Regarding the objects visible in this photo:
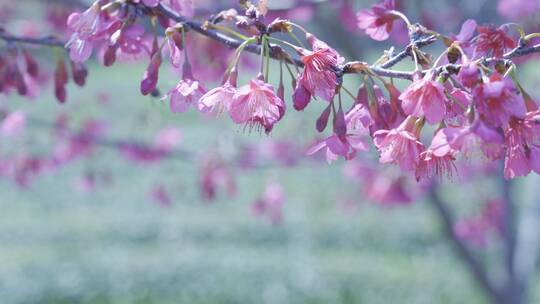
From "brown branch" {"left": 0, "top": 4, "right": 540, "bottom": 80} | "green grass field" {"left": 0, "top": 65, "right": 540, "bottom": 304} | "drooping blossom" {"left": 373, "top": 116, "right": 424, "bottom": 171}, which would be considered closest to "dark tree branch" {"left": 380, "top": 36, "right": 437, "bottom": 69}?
Answer: "brown branch" {"left": 0, "top": 4, "right": 540, "bottom": 80}

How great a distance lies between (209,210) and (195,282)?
2.49 metres

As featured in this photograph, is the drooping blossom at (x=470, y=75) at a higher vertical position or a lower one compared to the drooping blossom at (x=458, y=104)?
higher

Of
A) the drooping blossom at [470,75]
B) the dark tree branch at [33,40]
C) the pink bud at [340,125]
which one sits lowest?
the pink bud at [340,125]

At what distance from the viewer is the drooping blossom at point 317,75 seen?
132 cm

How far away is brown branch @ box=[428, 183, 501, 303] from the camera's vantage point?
396 cm

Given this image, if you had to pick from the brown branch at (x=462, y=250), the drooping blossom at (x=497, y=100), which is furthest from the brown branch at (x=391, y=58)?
the brown branch at (x=462, y=250)

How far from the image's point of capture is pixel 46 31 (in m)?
4.48

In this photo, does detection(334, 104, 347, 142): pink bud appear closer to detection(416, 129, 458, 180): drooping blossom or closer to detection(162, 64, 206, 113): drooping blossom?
detection(416, 129, 458, 180): drooping blossom

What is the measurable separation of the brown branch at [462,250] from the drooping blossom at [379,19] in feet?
7.74

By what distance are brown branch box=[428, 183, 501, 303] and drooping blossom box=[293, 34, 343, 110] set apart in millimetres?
2682

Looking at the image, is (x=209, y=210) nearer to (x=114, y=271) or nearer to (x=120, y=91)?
(x=114, y=271)

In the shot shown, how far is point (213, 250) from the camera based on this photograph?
798 centimetres

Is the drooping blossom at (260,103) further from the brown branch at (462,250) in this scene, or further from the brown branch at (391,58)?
the brown branch at (462,250)

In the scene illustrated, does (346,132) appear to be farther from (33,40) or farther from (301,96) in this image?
(33,40)
